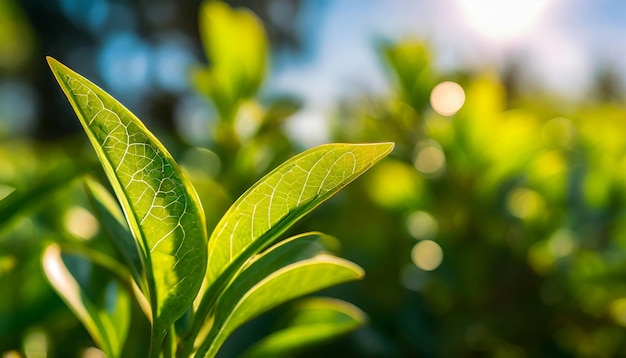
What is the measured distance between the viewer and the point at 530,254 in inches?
44.0

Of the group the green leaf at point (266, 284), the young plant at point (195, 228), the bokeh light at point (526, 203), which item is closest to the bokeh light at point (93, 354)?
the young plant at point (195, 228)

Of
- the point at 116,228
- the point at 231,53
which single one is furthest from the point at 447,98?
the point at 116,228

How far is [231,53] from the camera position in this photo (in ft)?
3.78

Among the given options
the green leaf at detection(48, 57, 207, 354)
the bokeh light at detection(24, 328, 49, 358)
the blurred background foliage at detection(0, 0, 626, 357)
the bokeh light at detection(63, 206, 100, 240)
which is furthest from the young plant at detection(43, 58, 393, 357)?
the bokeh light at detection(63, 206, 100, 240)

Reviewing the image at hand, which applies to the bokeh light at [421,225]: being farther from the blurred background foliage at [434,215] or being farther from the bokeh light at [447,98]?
the bokeh light at [447,98]

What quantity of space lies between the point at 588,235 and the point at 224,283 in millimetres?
874

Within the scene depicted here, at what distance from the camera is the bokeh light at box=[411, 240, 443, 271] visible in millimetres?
1060

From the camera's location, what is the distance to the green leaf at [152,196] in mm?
422

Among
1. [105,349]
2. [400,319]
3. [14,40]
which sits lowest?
[400,319]

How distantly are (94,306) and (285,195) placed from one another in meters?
0.30

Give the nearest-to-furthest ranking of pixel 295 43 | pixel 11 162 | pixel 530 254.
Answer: pixel 530 254
pixel 11 162
pixel 295 43

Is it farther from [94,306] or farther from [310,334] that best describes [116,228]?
[310,334]

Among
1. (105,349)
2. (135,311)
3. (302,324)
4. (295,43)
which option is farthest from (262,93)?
(295,43)

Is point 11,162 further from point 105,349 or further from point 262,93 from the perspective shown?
point 105,349
